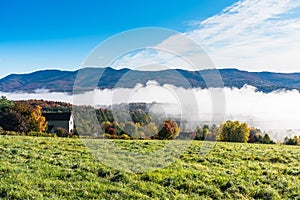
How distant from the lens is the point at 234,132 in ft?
189

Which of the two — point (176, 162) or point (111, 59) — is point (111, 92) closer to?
point (111, 59)

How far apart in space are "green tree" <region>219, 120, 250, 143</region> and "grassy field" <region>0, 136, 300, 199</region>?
136 ft

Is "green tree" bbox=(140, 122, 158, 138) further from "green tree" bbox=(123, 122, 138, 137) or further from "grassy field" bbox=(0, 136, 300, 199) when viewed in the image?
"grassy field" bbox=(0, 136, 300, 199)

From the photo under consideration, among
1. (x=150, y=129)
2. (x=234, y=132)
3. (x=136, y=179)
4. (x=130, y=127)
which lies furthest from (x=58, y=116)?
(x=136, y=179)

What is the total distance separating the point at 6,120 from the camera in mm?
49594

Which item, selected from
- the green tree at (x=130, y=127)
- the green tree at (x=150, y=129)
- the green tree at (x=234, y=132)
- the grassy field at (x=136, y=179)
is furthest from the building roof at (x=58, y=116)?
the grassy field at (x=136, y=179)

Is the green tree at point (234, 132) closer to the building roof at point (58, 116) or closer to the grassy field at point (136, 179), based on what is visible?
the building roof at point (58, 116)

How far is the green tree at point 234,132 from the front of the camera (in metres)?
56.3

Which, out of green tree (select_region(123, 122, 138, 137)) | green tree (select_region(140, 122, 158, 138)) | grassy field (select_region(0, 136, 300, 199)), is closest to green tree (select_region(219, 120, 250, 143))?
green tree (select_region(140, 122, 158, 138))

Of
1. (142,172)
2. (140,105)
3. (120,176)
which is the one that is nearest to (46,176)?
(120,176)

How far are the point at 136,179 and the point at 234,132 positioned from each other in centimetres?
4885

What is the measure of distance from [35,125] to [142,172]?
45.9 meters

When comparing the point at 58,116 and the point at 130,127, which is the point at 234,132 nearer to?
the point at 130,127

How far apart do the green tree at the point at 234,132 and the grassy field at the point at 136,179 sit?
41315mm
